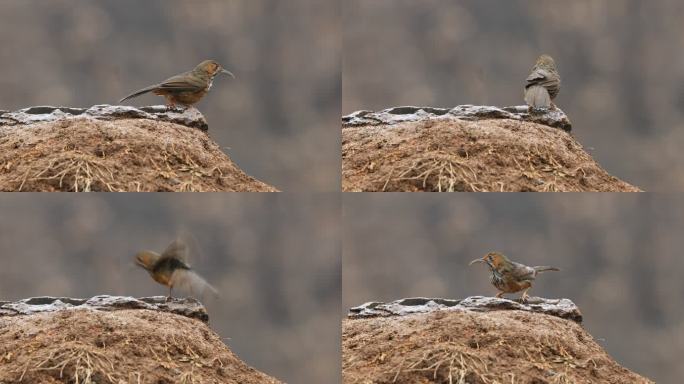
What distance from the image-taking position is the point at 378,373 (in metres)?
7.29

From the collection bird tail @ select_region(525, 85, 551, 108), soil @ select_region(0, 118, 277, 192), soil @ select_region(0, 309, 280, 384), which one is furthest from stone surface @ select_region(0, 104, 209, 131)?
bird tail @ select_region(525, 85, 551, 108)

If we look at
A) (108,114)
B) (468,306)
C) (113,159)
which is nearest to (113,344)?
(113,159)

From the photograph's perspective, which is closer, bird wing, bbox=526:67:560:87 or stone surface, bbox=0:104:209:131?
stone surface, bbox=0:104:209:131

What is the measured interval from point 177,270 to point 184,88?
1.64 m

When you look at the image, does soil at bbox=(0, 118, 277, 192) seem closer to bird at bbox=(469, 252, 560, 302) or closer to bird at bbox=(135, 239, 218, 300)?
bird at bbox=(135, 239, 218, 300)

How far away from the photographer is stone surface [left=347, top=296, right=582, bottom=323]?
8.13m

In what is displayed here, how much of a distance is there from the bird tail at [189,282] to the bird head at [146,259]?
0.72 feet

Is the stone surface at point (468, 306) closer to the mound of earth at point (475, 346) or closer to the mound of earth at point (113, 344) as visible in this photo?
the mound of earth at point (475, 346)

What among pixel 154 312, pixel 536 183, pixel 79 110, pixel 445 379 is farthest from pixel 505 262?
pixel 79 110

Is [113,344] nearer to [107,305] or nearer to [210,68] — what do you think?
[107,305]

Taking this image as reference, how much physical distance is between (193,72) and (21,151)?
176 centimetres

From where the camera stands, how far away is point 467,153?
7.77m

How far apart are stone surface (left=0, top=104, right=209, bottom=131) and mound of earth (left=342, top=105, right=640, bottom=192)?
1311 millimetres

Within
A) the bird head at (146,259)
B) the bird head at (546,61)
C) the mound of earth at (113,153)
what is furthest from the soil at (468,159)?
the bird head at (146,259)
